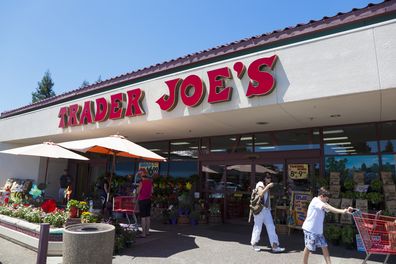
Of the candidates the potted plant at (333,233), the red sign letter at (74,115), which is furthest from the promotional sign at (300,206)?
the red sign letter at (74,115)

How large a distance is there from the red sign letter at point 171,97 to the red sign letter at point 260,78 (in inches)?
91.2

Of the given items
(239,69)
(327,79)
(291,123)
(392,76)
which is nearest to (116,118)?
(239,69)

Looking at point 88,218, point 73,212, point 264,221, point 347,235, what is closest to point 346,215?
point 347,235

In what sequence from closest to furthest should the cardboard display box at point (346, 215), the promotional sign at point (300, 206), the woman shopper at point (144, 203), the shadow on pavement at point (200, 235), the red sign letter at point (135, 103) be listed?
the shadow on pavement at point (200, 235), the cardboard display box at point (346, 215), the woman shopper at point (144, 203), the promotional sign at point (300, 206), the red sign letter at point (135, 103)

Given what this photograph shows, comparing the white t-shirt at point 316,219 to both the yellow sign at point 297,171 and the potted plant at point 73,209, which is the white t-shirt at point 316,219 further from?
the potted plant at point 73,209

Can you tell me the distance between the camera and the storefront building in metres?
6.65

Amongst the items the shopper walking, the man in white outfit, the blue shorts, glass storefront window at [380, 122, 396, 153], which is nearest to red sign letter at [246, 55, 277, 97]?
the man in white outfit

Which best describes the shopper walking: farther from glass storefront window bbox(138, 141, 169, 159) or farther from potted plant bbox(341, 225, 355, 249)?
glass storefront window bbox(138, 141, 169, 159)

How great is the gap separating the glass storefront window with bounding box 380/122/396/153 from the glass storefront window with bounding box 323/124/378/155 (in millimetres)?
203

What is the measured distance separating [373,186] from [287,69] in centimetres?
417

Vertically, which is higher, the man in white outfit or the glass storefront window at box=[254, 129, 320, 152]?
the glass storefront window at box=[254, 129, 320, 152]

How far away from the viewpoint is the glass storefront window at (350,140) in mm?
9484

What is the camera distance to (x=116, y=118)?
10.9 meters

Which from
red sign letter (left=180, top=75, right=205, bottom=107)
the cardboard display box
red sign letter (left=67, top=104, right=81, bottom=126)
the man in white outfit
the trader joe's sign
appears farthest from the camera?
red sign letter (left=67, top=104, right=81, bottom=126)
